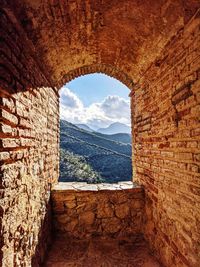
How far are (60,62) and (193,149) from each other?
2781 mm

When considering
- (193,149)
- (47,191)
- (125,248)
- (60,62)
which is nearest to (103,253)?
(125,248)

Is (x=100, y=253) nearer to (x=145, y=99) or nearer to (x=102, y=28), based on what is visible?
(x=145, y=99)

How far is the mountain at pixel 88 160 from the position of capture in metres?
12.9

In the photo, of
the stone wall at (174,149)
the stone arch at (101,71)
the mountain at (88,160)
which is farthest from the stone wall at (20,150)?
the mountain at (88,160)

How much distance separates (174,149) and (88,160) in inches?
549

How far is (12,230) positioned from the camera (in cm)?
196

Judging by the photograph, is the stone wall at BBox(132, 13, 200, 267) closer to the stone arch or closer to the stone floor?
the stone floor

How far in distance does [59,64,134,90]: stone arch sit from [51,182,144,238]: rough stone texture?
7.87 ft

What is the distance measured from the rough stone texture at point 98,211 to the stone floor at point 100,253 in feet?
0.46

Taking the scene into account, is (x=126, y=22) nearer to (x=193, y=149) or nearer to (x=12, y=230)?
(x=193, y=149)

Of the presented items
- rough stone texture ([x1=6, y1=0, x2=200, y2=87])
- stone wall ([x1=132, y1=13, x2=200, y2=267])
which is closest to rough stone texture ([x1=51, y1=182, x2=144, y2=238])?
stone wall ([x1=132, y1=13, x2=200, y2=267])

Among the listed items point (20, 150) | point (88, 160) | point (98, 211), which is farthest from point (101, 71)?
point (88, 160)

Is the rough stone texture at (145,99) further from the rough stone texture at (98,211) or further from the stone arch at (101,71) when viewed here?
the stone arch at (101,71)

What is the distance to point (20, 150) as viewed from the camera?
2.23 meters
